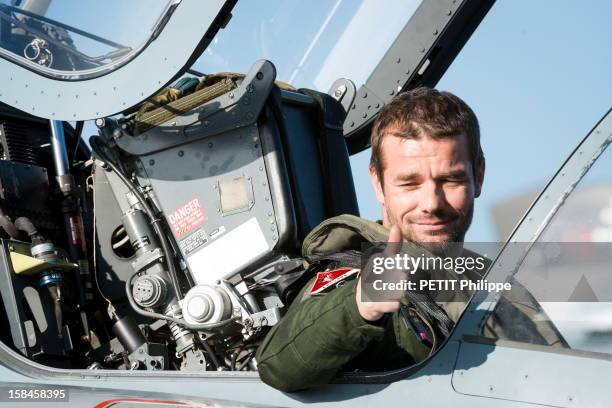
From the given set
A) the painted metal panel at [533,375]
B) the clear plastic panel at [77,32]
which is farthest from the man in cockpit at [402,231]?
the clear plastic panel at [77,32]

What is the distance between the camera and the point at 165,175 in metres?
2.83

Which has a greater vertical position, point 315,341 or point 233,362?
point 315,341

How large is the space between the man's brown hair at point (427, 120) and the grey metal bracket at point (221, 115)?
0.57m

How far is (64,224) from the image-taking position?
3152mm

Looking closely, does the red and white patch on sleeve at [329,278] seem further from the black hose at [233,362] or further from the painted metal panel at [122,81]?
the painted metal panel at [122,81]

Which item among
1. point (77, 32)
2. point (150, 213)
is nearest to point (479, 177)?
point (150, 213)

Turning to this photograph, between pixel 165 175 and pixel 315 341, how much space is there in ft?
3.57

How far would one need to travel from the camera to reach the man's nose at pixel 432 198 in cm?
205

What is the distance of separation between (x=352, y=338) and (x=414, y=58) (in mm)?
1779

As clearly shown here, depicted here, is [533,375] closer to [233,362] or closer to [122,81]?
[233,362]

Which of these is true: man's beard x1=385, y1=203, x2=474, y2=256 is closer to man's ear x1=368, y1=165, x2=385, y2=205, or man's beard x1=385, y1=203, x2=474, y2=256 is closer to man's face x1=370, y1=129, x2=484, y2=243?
man's face x1=370, y1=129, x2=484, y2=243

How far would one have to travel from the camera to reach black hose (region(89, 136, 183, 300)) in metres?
2.77

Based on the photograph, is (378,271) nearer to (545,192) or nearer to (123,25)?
(545,192)

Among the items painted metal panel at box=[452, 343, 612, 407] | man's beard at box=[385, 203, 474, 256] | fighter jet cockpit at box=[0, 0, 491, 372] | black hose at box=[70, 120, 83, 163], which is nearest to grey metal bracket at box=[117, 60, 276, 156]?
fighter jet cockpit at box=[0, 0, 491, 372]
